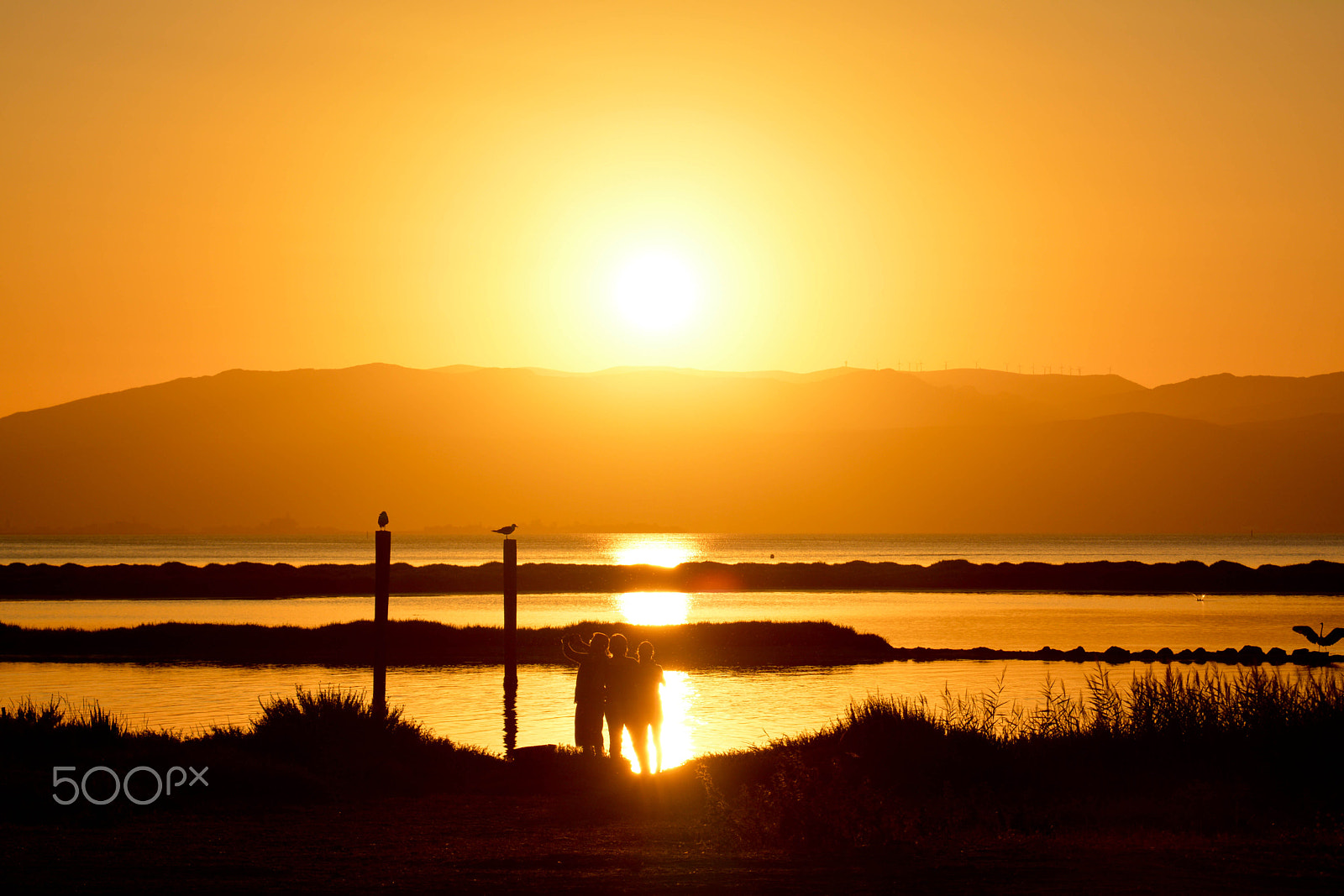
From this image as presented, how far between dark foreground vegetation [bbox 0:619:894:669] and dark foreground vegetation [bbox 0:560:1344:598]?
3924cm

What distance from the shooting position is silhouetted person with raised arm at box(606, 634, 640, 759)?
58.4ft

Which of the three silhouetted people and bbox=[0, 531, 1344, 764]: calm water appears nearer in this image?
the three silhouetted people

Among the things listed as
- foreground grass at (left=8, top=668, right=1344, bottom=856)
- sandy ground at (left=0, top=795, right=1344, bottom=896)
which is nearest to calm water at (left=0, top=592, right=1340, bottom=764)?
foreground grass at (left=8, top=668, right=1344, bottom=856)

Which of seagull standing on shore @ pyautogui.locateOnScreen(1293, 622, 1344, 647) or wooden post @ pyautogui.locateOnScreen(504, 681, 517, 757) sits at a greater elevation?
seagull standing on shore @ pyautogui.locateOnScreen(1293, 622, 1344, 647)

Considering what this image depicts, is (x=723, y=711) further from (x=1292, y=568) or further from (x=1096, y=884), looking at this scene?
(x=1292, y=568)

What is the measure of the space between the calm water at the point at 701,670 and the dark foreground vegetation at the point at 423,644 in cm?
220

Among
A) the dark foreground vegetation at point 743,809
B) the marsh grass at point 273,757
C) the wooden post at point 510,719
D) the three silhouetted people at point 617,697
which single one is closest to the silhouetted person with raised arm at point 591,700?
the three silhouetted people at point 617,697

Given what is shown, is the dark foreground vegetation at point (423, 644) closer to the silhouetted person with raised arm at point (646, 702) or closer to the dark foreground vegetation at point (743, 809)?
the silhouetted person with raised arm at point (646, 702)

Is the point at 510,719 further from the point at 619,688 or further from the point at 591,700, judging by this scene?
the point at 619,688

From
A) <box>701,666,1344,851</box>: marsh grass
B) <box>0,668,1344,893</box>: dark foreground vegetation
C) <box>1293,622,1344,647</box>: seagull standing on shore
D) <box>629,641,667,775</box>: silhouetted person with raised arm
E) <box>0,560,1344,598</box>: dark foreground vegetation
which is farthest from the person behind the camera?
<box>0,560,1344,598</box>: dark foreground vegetation

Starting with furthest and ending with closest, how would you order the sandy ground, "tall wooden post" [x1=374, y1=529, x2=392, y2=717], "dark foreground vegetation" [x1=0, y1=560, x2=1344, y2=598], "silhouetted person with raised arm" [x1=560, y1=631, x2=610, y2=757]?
"dark foreground vegetation" [x1=0, y1=560, x2=1344, y2=598]
"tall wooden post" [x1=374, y1=529, x2=392, y2=717]
"silhouetted person with raised arm" [x1=560, y1=631, x2=610, y2=757]
the sandy ground

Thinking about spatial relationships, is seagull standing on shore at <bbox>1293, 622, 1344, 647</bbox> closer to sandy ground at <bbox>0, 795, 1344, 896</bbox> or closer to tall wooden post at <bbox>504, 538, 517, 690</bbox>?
tall wooden post at <bbox>504, 538, 517, 690</bbox>

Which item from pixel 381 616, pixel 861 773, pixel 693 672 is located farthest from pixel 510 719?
pixel 861 773

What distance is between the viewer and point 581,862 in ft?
34.7
